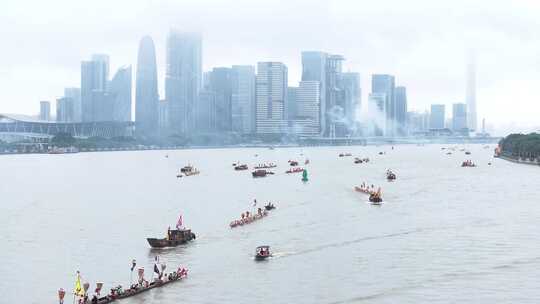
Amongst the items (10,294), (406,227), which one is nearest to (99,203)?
(406,227)

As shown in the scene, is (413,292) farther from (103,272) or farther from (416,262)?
(103,272)

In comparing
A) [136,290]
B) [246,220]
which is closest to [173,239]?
[246,220]

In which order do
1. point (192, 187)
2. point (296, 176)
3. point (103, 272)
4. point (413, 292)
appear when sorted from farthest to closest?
point (296, 176)
point (192, 187)
point (103, 272)
point (413, 292)

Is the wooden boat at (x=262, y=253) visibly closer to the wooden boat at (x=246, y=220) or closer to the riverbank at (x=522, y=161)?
the wooden boat at (x=246, y=220)

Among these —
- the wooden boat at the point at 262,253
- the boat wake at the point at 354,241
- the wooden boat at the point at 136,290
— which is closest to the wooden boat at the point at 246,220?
the boat wake at the point at 354,241

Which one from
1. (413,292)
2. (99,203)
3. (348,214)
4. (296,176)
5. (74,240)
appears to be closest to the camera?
(413,292)

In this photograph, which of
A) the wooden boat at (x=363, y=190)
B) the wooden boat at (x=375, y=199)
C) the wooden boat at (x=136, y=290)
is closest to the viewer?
the wooden boat at (x=136, y=290)

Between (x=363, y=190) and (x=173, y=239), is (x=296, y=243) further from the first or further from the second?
(x=363, y=190)
